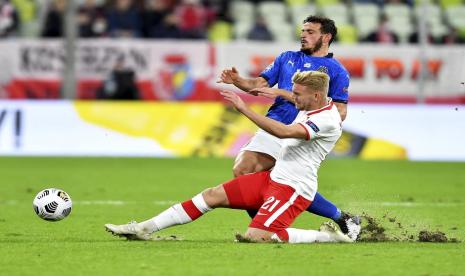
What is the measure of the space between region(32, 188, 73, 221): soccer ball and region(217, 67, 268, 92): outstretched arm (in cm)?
172

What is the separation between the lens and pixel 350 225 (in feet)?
33.4

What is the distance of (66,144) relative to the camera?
20297 millimetres

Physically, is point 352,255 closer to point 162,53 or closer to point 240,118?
point 240,118

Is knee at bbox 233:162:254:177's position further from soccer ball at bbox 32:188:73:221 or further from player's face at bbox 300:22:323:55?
soccer ball at bbox 32:188:73:221

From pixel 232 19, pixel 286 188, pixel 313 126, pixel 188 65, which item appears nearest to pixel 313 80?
pixel 313 126

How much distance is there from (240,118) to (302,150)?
34.1 feet

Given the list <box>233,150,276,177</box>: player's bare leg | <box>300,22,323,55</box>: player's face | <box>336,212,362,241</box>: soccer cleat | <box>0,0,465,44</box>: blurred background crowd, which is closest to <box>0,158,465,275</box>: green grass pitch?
<box>336,212,362,241</box>: soccer cleat

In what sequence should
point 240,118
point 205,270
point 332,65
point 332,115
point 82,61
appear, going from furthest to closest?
point 82,61, point 240,118, point 332,65, point 332,115, point 205,270

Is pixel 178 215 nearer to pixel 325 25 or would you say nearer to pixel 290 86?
pixel 290 86

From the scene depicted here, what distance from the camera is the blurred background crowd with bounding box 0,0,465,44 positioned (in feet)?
81.0

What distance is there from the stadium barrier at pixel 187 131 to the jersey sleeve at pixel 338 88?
30.7 feet

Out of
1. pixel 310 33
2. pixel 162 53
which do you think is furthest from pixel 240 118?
pixel 310 33

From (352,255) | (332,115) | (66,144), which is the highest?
(332,115)

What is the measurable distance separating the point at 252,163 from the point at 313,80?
1313 mm
